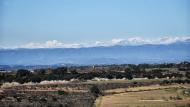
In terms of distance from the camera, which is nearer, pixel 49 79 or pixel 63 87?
pixel 63 87

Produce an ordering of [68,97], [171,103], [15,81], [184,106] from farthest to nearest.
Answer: [15,81]
[68,97]
[171,103]
[184,106]

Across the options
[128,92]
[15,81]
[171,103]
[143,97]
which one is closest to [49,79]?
[15,81]

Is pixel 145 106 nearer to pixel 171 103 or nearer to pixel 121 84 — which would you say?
pixel 171 103

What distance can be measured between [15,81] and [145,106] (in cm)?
4465

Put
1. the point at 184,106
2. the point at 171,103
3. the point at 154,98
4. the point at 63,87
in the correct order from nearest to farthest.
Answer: the point at 184,106 < the point at 171,103 < the point at 154,98 < the point at 63,87

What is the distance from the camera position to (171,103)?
46.1m

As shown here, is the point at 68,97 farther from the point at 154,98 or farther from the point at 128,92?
the point at 154,98

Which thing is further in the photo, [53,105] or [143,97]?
[143,97]

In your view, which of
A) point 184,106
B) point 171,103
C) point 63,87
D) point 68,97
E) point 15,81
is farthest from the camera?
point 15,81

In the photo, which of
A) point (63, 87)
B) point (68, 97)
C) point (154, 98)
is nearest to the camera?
point (154, 98)

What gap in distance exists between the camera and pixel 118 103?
158 ft

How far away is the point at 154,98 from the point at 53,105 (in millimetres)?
9883

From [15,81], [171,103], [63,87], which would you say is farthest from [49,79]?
[171,103]

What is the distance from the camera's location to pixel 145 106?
43906mm
